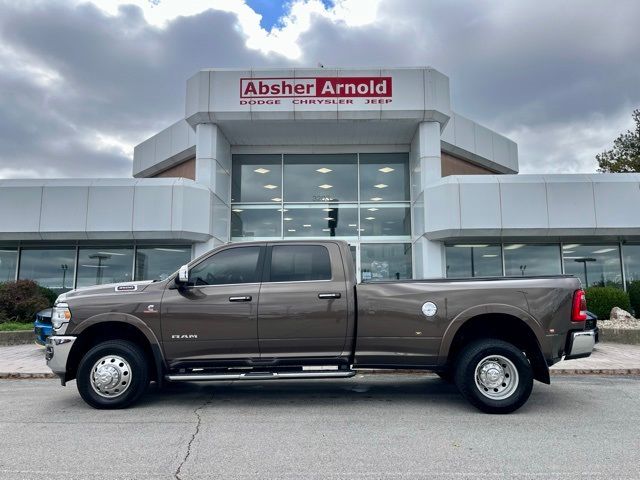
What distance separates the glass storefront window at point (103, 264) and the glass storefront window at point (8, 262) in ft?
7.33

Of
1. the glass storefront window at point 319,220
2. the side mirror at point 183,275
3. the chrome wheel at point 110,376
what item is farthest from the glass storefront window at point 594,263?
the chrome wheel at point 110,376

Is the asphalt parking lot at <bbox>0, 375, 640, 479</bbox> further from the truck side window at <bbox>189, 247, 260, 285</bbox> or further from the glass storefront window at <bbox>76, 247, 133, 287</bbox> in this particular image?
the glass storefront window at <bbox>76, 247, 133, 287</bbox>

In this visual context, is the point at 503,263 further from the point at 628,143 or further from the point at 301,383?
the point at 628,143

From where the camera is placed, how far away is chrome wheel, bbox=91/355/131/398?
5.89m

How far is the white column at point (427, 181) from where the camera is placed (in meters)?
15.2

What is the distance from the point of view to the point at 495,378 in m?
5.74

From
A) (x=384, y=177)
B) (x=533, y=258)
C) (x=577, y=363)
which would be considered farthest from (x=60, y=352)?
(x=533, y=258)

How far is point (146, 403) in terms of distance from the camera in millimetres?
6332

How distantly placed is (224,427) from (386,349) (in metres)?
2.04

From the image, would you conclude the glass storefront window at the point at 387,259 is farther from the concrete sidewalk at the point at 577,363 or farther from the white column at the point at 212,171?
the concrete sidewalk at the point at 577,363

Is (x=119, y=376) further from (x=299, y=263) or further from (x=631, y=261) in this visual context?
(x=631, y=261)

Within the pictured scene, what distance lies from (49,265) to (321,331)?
13.8 meters

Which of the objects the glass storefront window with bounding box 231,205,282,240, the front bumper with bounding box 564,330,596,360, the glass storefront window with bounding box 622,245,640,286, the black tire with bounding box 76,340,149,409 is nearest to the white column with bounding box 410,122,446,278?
the glass storefront window with bounding box 231,205,282,240

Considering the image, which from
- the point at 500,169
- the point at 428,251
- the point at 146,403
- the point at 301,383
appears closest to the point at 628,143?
the point at 500,169
